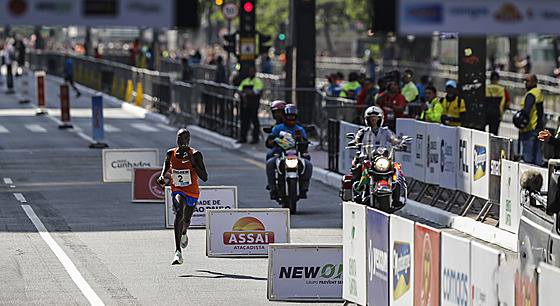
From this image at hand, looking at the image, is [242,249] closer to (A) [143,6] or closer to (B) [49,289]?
(B) [49,289]

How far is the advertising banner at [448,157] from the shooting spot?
→ 725 inches

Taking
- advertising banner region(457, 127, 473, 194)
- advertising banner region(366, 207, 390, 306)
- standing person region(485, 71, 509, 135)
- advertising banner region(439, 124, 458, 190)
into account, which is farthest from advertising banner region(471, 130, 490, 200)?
standing person region(485, 71, 509, 135)

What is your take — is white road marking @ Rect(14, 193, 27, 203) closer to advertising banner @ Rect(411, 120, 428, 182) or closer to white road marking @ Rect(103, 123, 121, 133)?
advertising banner @ Rect(411, 120, 428, 182)

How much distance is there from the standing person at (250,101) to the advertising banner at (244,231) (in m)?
14.5

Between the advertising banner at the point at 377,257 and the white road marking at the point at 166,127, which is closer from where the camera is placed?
the advertising banner at the point at 377,257

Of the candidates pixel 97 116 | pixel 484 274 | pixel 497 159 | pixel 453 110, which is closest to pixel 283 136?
pixel 497 159

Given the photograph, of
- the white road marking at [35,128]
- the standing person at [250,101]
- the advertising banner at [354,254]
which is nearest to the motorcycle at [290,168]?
the advertising banner at [354,254]

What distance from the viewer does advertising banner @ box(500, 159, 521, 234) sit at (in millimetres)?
15789

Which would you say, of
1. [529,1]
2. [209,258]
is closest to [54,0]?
[529,1]

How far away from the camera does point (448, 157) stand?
18641mm

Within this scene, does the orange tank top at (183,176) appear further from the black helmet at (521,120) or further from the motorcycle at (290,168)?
the black helmet at (521,120)

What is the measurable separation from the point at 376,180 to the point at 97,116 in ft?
45.7

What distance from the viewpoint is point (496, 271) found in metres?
8.46

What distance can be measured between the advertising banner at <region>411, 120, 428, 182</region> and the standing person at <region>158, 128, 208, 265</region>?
6.10 meters
